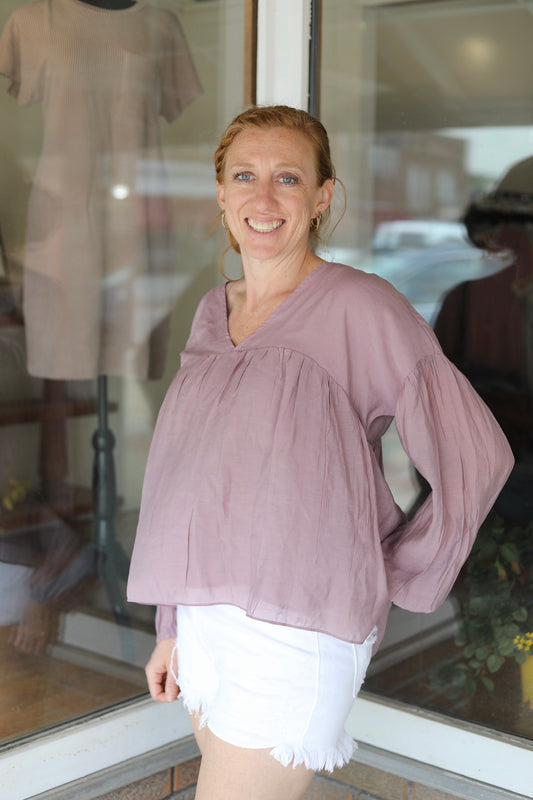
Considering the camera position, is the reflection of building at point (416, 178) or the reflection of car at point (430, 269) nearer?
the reflection of car at point (430, 269)

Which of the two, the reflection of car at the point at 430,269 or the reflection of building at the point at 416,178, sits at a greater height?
the reflection of building at the point at 416,178

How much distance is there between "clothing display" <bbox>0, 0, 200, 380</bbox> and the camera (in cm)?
208

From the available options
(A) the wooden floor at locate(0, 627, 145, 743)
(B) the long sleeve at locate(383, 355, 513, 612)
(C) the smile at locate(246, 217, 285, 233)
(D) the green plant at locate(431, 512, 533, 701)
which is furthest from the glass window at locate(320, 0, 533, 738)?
(C) the smile at locate(246, 217, 285, 233)

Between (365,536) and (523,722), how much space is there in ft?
2.85

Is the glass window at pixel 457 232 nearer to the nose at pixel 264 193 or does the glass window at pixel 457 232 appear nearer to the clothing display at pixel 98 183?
the clothing display at pixel 98 183

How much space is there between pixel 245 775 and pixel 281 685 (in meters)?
0.16

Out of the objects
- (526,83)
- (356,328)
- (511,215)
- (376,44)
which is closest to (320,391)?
(356,328)

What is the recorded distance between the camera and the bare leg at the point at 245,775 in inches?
53.4

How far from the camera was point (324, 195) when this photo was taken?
4.93 feet

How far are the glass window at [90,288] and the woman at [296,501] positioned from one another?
0.74m

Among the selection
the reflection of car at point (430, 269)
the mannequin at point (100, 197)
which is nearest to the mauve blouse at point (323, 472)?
the mannequin at point (100, 197)

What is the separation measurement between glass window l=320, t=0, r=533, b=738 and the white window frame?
2.3 inches

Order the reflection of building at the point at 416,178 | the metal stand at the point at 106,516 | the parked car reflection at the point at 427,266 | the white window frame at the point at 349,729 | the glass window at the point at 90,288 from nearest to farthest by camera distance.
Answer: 1. the white window frame at the point at 349,729
2. the glass window at the point at 90,288
3. the metal stand at the point at 106,516
4. the parked car reflection at the point at 427,266
5. the reflection of building at the point at 416,178

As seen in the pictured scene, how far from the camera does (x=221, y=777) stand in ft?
4.50
